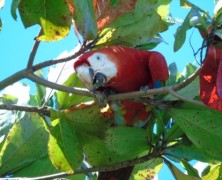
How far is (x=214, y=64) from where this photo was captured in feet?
4.81

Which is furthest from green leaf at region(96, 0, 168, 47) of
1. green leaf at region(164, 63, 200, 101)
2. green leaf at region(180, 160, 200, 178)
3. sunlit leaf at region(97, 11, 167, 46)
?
green leaf at region(180, 160, 200, 178)

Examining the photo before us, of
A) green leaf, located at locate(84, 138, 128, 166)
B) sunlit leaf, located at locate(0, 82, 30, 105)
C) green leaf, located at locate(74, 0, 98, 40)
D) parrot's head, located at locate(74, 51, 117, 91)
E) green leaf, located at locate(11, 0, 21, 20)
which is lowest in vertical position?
green leaf, located at locate(84, 138, 128, 166)

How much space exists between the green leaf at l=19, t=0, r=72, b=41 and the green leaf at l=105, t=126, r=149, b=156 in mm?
350

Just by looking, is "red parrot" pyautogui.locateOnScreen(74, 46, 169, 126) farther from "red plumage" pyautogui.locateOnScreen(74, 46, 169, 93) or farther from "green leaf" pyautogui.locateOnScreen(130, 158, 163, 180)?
"green leaf" pyautogui.locateOnScreen(130, 158, 163, 180)

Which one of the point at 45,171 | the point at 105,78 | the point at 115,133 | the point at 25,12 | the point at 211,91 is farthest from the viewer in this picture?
the point at 45,171

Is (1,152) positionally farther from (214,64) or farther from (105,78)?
(214,64)

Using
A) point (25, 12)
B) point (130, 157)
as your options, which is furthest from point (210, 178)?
point (25, 12)

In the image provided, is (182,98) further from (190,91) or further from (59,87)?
(59,87)

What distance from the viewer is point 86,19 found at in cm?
158

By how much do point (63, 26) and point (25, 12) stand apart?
0.12 m

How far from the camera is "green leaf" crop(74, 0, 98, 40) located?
156cm

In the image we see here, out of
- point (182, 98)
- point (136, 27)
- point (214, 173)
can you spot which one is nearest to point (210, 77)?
point (182, 98)

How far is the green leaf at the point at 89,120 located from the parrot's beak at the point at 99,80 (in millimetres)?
61

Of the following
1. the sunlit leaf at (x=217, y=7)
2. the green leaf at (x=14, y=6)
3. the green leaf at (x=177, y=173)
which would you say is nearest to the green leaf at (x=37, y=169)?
the green leaf at (x=177, y=173)
